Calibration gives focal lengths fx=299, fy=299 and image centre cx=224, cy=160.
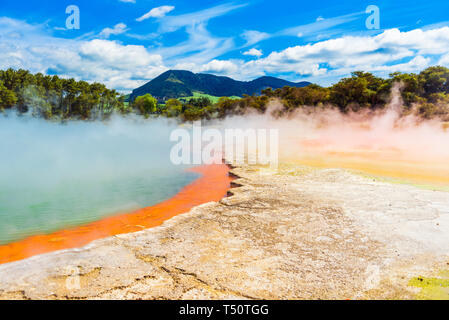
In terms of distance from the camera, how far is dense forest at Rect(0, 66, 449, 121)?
2533cm

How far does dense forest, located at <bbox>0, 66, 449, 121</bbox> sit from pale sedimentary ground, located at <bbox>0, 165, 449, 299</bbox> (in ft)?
69.8

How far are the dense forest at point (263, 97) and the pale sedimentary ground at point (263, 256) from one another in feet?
69.8

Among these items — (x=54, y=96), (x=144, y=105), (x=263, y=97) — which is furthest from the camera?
(x=144, y=105)

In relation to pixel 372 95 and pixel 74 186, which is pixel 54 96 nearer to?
pixel 74 186

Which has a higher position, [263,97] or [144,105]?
[144,105]

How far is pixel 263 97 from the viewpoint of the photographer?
41281 mm

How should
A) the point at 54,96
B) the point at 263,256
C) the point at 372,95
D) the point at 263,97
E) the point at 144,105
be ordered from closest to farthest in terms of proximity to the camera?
the point at 263,256 < the point at 372,95 < the point at 263,97 < the point at 54,96 < the point at 144,105

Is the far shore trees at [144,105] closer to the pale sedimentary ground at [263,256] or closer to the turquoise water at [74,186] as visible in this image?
the turquoise water at [74,186]

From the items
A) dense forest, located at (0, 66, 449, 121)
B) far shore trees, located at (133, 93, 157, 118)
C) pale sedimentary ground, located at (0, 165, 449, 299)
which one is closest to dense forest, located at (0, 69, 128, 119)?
dense forest, located at (0, 66, 449, 121)

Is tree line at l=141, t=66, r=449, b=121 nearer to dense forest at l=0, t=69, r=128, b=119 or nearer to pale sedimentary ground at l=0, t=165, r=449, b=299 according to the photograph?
pale sedimentary ground at l=0, t=165, r=449, b=299

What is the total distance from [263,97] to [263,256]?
3860 centimetres

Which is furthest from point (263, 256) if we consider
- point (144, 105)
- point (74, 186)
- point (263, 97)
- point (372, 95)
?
point (144, 105)

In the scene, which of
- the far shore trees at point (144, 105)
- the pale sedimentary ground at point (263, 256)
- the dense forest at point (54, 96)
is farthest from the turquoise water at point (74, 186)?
the far shore trees at point (144, 105)

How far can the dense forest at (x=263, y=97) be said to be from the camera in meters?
25.3
